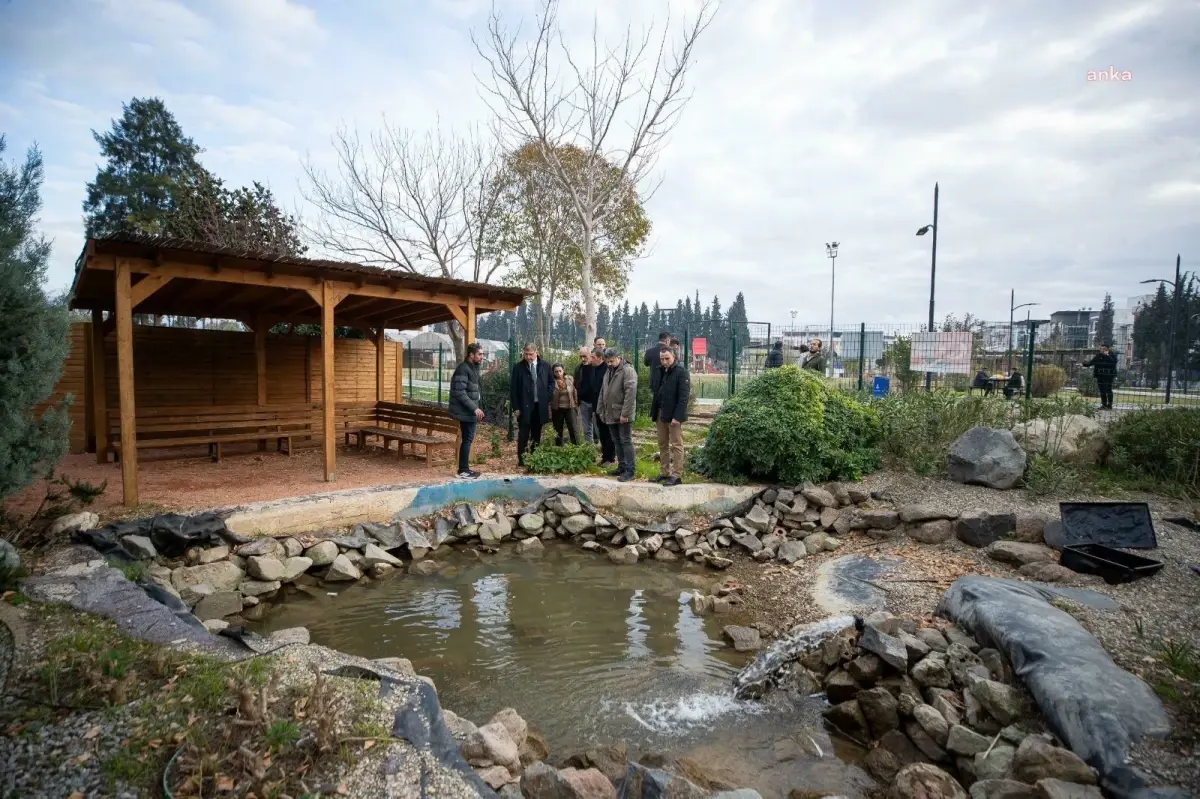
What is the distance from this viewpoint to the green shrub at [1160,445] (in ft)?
22.5

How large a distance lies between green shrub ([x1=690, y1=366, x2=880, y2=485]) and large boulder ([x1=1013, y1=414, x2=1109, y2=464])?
1.80 m

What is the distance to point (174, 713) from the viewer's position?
2793 millimetres

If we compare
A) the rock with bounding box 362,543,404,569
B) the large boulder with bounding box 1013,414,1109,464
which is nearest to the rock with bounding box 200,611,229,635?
the rock with bounding box 362,543,404,569

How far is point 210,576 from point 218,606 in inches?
17.2

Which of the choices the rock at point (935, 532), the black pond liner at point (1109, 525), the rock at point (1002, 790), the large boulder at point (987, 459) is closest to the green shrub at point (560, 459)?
the rock at point (935, 532)

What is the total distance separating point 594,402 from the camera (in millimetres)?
10203

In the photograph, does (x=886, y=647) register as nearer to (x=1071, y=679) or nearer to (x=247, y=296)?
(x=1071, y=679)

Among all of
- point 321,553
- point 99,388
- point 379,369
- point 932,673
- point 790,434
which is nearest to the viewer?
point 932,673

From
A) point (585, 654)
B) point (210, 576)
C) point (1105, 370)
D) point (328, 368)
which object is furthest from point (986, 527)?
point (328, 368)

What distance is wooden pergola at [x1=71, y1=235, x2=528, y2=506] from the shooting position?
6582 millimetres

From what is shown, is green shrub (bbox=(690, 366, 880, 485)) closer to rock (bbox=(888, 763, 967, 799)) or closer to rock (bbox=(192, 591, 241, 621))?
rock (bbox=(888, 763, 967, 799))

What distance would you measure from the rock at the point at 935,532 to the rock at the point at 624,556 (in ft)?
9.91

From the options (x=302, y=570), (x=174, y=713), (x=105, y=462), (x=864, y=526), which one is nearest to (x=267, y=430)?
(x=105, y=462)

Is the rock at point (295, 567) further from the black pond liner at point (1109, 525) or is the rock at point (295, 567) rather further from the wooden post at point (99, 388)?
the black pond liner at point (1109, 525)
